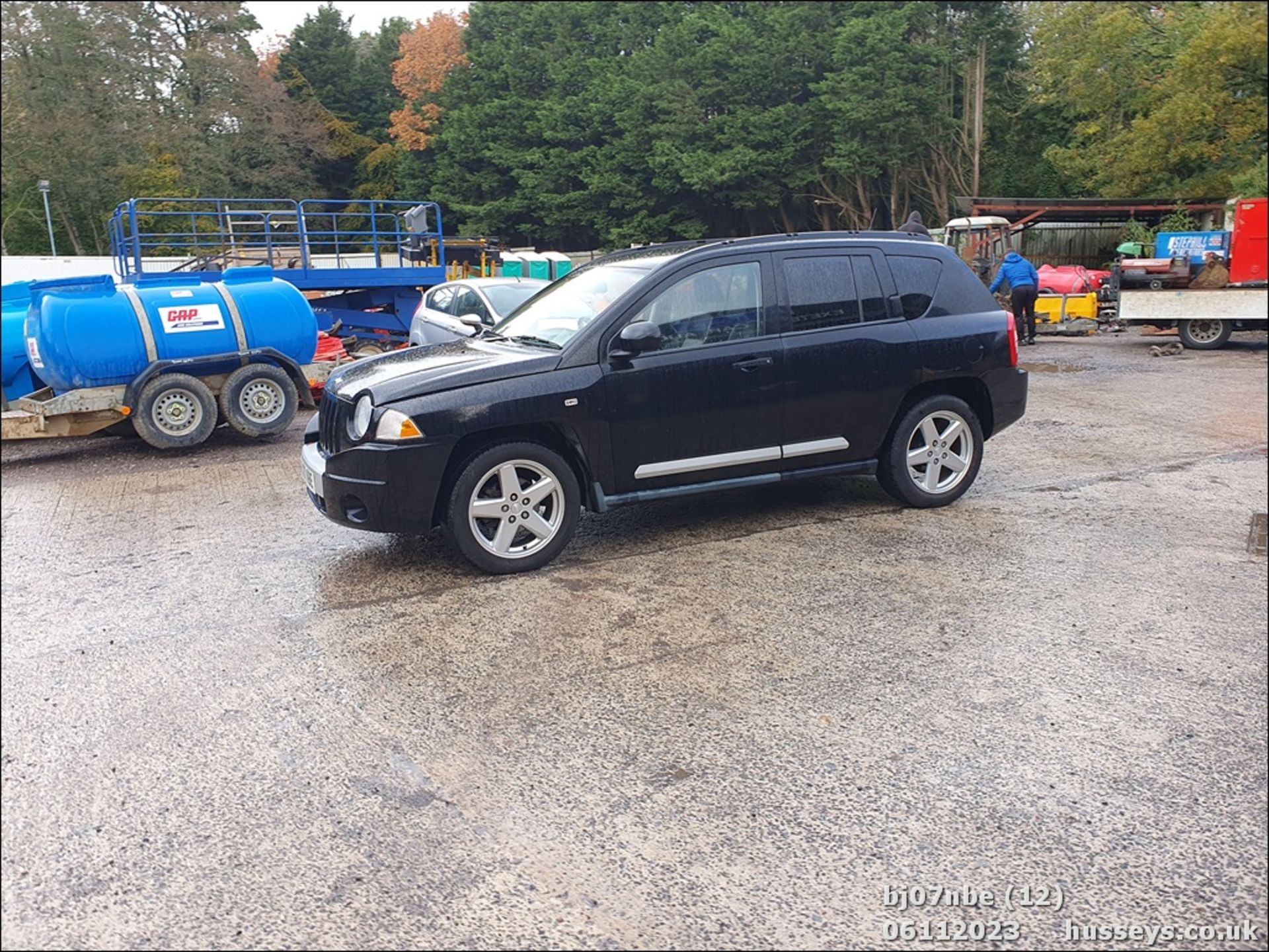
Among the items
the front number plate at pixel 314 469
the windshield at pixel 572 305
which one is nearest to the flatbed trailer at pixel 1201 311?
the windshield at pixel 572 305

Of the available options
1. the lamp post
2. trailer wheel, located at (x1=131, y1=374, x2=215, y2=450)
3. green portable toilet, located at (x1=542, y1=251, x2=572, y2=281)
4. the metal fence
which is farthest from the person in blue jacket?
trailer wheel, located at (x1=131, y1=374, x2=215, y2=450)

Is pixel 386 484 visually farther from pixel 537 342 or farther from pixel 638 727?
pixel 638 727

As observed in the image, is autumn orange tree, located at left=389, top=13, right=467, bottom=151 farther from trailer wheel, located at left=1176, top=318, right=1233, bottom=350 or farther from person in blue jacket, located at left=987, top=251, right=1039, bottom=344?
trailer wheel, located at left=1176, top=318, right=1233, bottom=350

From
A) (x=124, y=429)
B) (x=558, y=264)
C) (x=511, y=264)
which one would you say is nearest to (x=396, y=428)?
(x=558, y=264)

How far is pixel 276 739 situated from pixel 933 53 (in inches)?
117

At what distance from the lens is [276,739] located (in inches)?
141

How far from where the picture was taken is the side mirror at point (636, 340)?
5.64m

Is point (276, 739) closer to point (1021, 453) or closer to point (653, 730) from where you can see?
point (653, 730)

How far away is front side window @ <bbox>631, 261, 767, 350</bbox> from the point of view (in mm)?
5938

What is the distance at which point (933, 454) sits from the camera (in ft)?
22.0

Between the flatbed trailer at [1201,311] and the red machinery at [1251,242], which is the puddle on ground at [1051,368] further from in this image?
the red machinery at [1251,242]

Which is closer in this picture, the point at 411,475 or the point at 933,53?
the point at 933,53

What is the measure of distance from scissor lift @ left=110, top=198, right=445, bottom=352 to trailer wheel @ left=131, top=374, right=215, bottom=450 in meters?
1.19

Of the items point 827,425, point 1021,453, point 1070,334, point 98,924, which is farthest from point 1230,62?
point 1070,334
